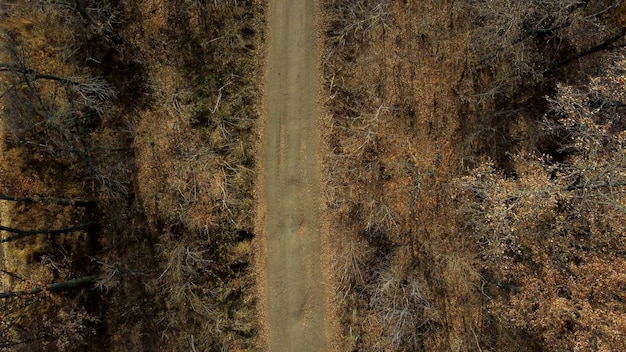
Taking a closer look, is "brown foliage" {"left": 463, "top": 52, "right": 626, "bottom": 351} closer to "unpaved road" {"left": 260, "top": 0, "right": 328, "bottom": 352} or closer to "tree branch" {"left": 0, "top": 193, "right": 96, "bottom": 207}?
"unpaved road" {"left": 260, "top": 0, "right": 328, "bottom": 352}

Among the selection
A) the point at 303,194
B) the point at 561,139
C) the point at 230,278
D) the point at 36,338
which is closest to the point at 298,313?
the point at 230,278

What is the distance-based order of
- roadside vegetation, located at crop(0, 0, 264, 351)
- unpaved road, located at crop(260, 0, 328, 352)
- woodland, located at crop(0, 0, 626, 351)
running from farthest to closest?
roadside vegetation, located at crop(0, 0, 264, 351)
unpaved road, located at crop(260, 0, 328, 352)
woodland, located at crop(0, 0, 626, 351)

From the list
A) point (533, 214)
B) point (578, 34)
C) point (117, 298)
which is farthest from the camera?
point (117, 298)

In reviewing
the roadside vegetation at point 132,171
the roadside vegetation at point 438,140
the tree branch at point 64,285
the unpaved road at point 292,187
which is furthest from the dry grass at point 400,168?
the tree branch at point 64,285

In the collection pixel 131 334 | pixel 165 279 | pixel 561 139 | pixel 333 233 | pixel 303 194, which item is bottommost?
pixel 131 334

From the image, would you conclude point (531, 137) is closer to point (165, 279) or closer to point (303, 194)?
point (303, 194)

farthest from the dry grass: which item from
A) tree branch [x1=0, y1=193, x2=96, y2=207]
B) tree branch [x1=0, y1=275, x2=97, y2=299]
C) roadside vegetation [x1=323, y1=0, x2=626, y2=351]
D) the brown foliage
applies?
tree branch [x1=0, y1=275, x2=97, y2=299]

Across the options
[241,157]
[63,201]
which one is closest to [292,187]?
[241,157]
